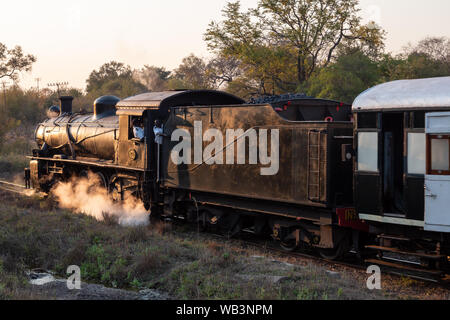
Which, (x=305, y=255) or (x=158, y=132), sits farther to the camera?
(x=158, y=132)

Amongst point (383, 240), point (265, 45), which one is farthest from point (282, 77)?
point (383, 240)

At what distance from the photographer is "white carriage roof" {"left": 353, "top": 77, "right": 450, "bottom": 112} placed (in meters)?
7.35

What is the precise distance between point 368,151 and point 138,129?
6573 mm

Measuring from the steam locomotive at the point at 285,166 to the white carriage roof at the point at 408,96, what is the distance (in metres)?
0.03

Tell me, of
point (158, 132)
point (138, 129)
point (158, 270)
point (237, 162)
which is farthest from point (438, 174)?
point (138, 129)

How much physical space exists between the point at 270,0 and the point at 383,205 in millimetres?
21316

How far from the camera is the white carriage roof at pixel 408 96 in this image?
735 cm

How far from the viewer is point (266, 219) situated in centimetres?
1085

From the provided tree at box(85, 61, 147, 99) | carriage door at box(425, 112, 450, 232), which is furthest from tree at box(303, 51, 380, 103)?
tree at box(85, 61, 147, 99)

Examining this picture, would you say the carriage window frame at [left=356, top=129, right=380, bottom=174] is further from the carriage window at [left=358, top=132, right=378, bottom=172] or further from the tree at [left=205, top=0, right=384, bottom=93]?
the tree at [left=205, top=0, right=384, bottom=93]

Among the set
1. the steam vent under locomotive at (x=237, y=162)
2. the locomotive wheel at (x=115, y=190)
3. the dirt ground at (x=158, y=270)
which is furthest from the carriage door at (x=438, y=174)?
the locomotive wheel at (x=115, y=190)

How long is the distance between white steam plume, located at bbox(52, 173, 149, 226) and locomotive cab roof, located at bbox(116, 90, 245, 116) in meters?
2.43

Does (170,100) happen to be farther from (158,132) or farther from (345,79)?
(345,79)

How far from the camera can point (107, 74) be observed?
225 ft
